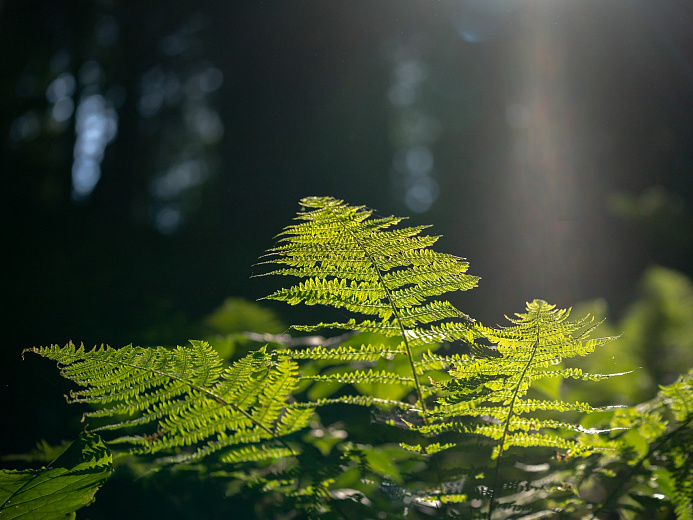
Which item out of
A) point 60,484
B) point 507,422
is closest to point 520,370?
point 507,422

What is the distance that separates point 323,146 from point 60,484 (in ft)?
11.1

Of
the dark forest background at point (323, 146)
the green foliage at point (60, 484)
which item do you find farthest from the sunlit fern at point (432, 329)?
the dark forest background at point (323, 146)

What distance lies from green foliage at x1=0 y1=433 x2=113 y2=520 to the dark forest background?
2.03 ft

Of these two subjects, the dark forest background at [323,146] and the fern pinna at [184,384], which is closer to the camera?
the fern pinna at [184,384]

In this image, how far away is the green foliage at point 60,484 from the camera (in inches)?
15.2

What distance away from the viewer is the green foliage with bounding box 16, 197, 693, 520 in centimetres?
42

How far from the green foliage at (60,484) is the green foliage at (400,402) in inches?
1.4

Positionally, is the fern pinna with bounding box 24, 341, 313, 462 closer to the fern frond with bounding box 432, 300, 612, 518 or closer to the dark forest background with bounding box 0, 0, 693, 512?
the fern frond with bounding box 432, 300, 612, 518

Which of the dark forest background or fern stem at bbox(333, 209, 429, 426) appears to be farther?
the dark forest background

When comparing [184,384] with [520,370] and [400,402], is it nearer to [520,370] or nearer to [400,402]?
[400,402]

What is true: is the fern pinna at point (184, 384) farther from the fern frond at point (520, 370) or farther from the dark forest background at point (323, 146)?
the dark forest background at point (323, 146)

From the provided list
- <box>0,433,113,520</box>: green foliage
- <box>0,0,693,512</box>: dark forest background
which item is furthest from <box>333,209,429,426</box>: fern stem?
<box>0,0,693,512</box>: dark forest background

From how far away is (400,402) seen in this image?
48 cm

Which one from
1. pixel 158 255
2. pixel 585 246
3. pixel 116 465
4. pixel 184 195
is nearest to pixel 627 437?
pixel 116 465
